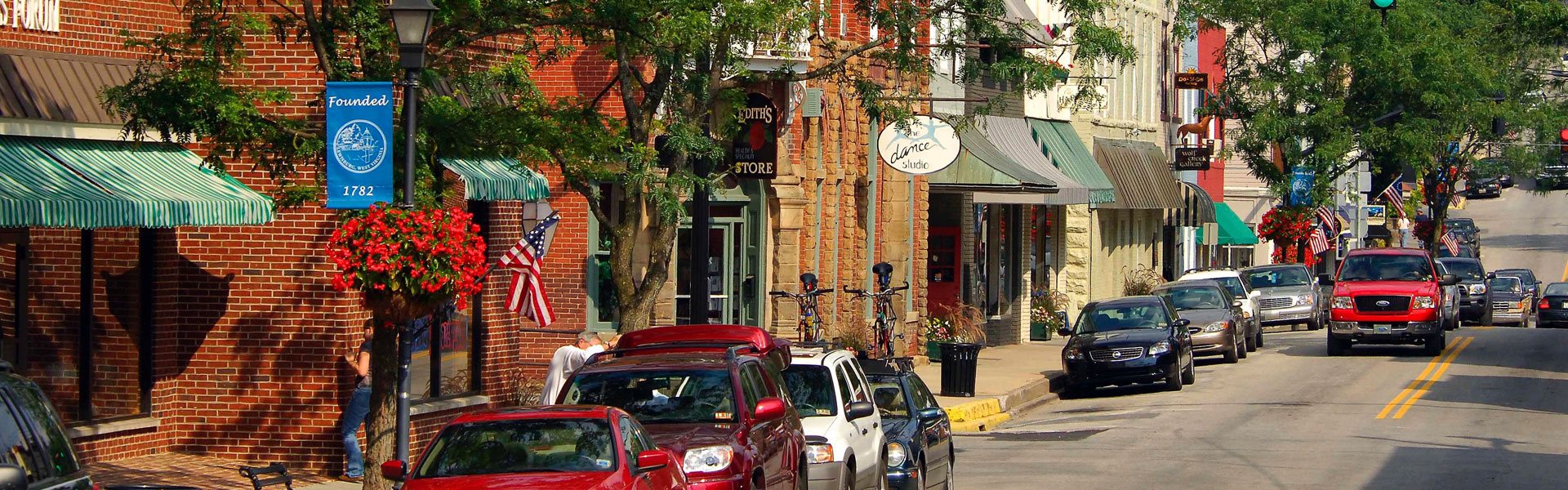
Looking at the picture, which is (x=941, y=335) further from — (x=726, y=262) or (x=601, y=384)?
(x=601, y=384)

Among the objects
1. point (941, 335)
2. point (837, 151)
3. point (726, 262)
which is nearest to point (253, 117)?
point (726, 262)

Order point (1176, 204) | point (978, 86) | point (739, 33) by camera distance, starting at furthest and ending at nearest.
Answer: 1. point (1176, 204)
2. point (978, 86)
3. point (739, 33)

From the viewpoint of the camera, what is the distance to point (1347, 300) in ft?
110

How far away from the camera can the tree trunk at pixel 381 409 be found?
1295 cm

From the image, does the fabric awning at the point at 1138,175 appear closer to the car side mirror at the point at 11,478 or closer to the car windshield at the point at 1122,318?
the car windshield at the point at 1122,318

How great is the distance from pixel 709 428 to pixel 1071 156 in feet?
99.2

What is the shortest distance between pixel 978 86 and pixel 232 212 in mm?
23613

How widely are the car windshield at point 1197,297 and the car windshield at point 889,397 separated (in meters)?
18.3

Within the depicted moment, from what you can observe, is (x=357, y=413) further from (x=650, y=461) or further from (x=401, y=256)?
(x=650, y=461)

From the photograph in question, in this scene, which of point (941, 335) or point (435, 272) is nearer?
point (435, 272)

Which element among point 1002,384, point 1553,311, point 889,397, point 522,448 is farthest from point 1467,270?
point 522,448

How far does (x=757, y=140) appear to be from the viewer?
2400cm

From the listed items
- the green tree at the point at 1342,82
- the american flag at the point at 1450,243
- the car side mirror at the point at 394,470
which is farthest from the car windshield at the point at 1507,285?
the car side mirror at the point at 394,470

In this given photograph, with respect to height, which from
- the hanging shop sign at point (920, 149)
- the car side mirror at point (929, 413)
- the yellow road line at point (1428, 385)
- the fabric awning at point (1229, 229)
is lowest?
the yellow road line at point (1428, 385)
